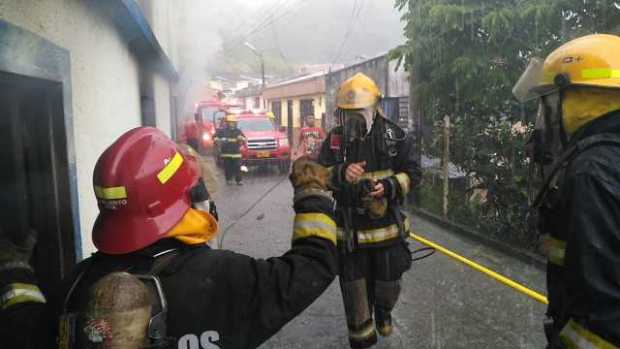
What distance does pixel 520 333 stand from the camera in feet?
12.8

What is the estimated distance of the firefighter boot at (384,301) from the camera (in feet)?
11.3

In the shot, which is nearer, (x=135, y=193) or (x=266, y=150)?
(x=135, y=193)

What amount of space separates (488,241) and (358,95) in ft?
12.8

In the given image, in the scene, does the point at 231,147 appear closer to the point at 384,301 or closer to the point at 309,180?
the point at 384,301

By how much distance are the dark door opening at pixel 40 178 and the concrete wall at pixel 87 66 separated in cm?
36

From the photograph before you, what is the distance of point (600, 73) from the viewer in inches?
73.6

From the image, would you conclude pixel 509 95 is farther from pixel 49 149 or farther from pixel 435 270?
pixel 49 149

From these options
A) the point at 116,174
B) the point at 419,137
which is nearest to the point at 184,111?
the point at 419,137

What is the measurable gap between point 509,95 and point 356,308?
4.09 meters

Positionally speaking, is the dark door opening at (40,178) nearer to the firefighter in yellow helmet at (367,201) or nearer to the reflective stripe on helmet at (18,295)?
the reflective stripe on helmet at (18,295)

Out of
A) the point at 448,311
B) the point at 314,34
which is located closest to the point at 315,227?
the point at 448,311

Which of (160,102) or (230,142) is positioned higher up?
(160,102)

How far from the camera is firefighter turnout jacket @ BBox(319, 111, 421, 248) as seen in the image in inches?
135

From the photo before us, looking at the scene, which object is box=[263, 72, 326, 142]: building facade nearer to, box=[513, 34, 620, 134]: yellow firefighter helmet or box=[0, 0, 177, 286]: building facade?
box=[0, 0, 177, 286]: building facade
